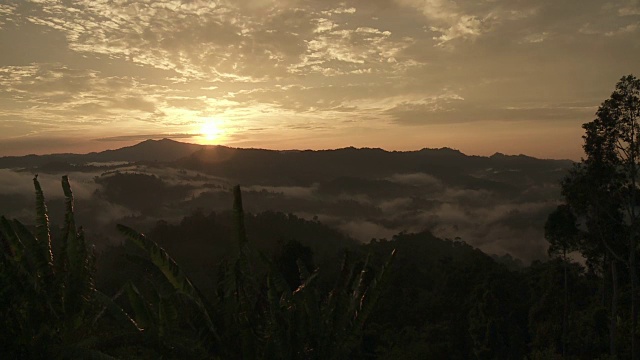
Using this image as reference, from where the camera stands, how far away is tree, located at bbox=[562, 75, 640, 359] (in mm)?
20656

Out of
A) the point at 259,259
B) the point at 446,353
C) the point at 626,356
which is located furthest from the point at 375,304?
the point at 446,353

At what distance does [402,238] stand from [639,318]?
10583 centimetres

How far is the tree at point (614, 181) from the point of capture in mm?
20656

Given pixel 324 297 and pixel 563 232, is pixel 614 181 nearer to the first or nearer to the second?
pixel 563 232

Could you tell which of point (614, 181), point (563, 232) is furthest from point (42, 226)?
point (563, 232)

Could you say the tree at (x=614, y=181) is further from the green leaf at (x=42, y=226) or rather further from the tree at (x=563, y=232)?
the green leaf at (x=42, y=226)

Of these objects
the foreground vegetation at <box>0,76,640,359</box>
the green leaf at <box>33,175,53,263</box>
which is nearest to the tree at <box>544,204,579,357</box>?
the foreground vegetation at <box>0,76,640,359</box>

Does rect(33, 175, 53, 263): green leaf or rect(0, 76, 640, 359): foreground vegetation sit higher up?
rect(33, 175, 53, 263): green leaf

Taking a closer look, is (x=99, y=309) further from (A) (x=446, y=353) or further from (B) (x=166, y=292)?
(A) (x=446, y=353)

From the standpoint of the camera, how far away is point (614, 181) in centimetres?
2231

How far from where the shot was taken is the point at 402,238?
13300cm

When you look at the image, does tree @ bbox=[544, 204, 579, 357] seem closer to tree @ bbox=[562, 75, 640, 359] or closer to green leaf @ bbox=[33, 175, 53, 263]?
tree @ bbox=[562, 75, 640, 359]

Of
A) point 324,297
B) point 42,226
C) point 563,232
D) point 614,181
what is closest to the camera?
point 42,226

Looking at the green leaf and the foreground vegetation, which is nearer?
the foreground vegetation
